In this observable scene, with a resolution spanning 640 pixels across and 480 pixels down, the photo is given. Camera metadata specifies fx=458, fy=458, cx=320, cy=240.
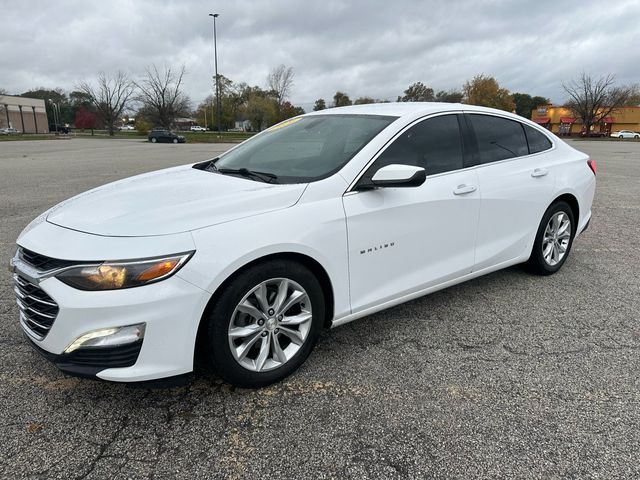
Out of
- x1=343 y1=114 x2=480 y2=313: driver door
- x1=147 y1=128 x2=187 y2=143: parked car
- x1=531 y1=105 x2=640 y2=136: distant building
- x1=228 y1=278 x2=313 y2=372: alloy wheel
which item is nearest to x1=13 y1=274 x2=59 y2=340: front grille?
x1=228 y1=278 x2=313 y2=372: alloy wheel

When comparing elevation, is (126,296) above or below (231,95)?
below

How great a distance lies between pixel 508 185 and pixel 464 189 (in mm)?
606

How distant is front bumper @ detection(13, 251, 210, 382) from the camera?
213cm

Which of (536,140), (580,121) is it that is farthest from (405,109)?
(580,121)

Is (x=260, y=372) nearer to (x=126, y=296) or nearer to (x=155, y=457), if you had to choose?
(x=155, y=457)

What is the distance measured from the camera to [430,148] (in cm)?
338

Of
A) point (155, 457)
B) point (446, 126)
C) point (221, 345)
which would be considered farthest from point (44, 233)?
point (446, 126)

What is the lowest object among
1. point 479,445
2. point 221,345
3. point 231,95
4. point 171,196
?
point 479,445

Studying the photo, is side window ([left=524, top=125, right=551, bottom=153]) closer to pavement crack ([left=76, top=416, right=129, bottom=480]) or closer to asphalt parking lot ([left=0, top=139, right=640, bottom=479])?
asphalt parking lot ([left=0, top=139, right=640, bottom=479])

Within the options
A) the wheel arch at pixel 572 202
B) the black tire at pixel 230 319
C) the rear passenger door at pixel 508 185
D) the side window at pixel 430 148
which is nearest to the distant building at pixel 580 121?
the wheel arch at pixel 572 202

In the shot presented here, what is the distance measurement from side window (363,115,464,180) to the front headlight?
1460mm

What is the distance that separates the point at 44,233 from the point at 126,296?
2.54 feet

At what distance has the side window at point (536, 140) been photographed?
13.9 feet

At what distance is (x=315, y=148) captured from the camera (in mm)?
3338
